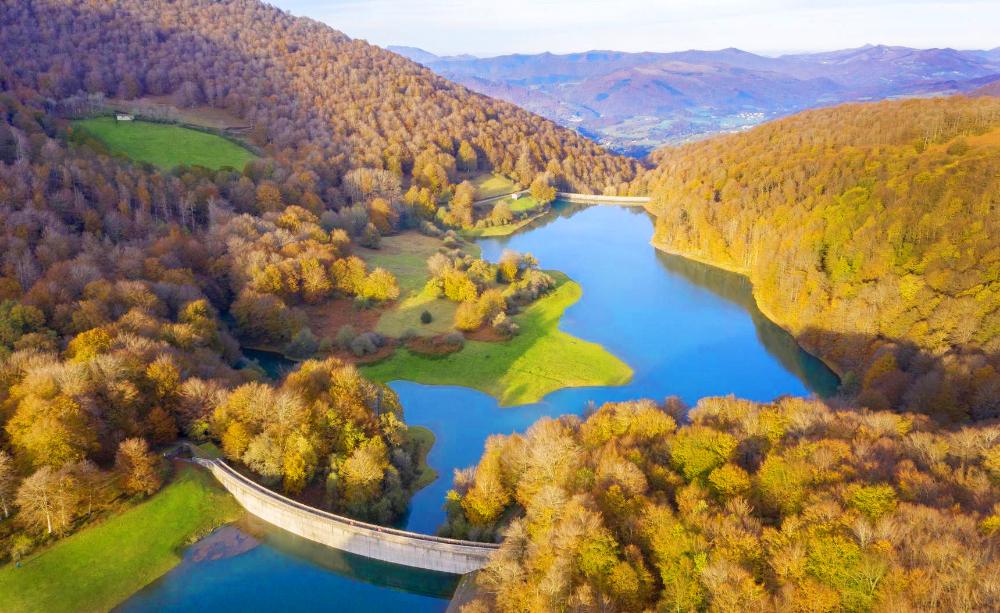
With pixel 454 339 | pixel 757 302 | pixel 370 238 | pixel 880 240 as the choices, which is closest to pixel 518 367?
pixel 454 339

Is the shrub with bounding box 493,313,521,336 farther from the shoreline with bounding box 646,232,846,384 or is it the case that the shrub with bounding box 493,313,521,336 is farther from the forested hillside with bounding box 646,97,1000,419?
the forested hillside with bounding box 646,97,1000,419

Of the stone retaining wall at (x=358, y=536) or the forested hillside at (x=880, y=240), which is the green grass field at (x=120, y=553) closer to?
the stone retaining wall at (x=358, y=536)

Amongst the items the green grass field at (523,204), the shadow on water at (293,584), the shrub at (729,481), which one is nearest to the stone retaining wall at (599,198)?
the green grass field at (523,204)

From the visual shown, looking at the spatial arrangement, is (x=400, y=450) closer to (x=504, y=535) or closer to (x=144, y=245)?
(x=504, y=535)

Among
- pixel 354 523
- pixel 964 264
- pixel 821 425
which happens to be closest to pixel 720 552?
pixel 821 425

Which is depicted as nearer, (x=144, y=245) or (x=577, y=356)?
(x=577, y=356)

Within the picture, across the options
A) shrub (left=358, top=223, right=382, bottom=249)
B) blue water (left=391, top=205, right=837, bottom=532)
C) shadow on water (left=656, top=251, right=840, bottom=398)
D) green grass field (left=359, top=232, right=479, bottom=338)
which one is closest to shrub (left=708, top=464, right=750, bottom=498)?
blue water (left=391, top=205, right=837, bottom=532)
